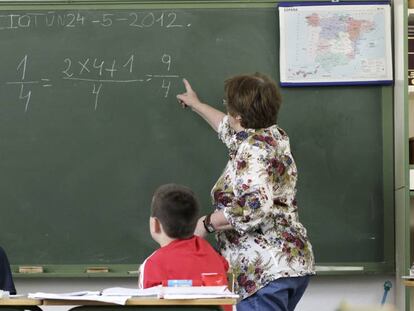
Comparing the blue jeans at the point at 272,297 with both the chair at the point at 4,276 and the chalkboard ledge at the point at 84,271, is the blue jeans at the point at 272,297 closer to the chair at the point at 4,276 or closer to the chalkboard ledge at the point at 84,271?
the chair at the point at 4,276

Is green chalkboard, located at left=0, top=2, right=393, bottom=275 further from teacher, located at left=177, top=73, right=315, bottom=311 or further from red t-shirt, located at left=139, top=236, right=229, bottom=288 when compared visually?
red t-shirt, located at left=139, top=236, right=229, bottom=288

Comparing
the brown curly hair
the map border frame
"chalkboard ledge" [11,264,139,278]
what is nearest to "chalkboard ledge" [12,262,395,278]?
"chalkboard ledge" [11,264,139,278]

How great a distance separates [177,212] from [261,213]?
44cm

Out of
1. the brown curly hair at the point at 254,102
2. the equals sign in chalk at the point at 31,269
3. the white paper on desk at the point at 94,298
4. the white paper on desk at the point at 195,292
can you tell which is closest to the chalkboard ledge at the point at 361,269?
the brown curly hair at the point at 254,102

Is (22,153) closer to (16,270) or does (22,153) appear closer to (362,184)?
(16,270)

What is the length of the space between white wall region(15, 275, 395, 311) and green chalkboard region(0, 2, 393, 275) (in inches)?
4.2

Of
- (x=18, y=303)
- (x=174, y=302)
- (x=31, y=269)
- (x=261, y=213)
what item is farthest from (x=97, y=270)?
(x=174, y=302)

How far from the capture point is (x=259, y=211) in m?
3.32

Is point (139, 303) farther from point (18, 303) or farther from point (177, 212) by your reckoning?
point (177, 212)

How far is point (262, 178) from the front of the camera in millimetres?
3344

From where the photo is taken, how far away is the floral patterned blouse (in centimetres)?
334

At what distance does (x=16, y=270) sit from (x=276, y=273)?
161cm

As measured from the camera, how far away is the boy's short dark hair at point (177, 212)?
301 cm

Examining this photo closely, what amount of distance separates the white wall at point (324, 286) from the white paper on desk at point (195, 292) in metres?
1.89
